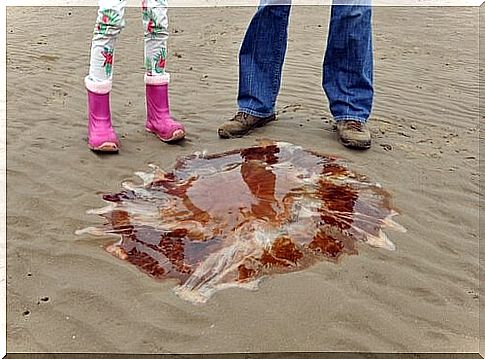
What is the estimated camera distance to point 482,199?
3.45 m

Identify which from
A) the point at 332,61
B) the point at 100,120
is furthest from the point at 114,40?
the point at 332,61

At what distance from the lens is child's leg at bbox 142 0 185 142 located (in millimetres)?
3883

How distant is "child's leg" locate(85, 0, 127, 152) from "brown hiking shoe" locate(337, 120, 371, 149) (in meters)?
1.33

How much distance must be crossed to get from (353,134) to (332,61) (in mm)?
524

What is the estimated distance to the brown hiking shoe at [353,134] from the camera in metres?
3.98

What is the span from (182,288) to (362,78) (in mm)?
2121

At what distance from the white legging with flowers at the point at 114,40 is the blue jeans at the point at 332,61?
1.89ft

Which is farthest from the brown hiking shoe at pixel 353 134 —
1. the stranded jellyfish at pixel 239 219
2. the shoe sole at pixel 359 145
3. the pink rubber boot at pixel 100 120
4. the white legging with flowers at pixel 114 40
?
the pink rubber boot at pixel 100 120

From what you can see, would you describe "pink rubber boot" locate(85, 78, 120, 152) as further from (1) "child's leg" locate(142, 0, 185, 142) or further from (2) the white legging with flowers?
(1) "child's leg" locate(142, 0, 185, 142)

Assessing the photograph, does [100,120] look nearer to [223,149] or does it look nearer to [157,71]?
[157,71]

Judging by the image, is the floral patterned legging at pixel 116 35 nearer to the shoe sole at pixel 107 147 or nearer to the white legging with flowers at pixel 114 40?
the white legging with flowers at pixel 114 40

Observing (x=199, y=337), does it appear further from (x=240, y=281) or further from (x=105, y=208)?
(x=105, y=208)

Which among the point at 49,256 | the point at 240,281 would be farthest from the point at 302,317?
the point at 49,256

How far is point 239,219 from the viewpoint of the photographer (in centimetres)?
305
